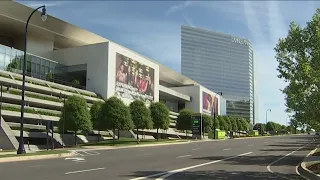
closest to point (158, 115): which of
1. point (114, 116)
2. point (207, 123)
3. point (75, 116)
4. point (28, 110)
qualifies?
point (114, 116)

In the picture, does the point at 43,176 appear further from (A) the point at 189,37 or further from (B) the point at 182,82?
(A) the point at 189,37

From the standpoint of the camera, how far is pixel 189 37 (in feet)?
570

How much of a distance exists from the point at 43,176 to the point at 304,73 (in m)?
14.6

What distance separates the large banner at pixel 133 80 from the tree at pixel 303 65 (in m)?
56.7

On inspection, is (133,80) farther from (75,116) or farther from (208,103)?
(208,103)

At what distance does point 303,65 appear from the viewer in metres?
22.2

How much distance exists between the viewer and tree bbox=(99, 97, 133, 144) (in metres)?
52.5

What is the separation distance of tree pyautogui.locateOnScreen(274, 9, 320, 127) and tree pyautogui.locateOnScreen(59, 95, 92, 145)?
94.5ft

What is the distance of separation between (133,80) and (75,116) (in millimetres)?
38251

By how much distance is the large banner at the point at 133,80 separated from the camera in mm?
81262

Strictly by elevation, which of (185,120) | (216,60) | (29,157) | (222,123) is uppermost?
(216,60)

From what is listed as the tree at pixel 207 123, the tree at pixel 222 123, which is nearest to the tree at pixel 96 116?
the tree at pixel 207 123

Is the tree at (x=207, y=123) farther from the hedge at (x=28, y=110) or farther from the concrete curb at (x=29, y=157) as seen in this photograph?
the concrete curb at (x=29, y=157)

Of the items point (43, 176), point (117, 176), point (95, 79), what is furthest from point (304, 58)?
point (95, 79)
